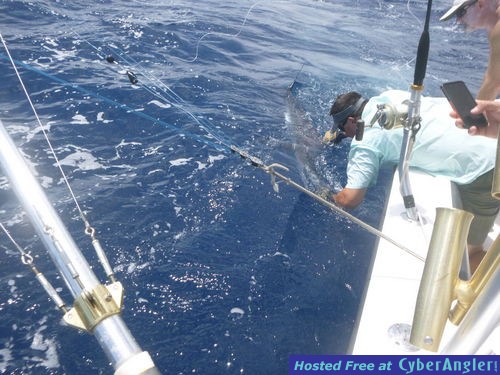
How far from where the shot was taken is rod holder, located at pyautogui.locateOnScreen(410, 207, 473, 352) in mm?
883

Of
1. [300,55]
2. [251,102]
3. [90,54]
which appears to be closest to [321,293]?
[251,102]

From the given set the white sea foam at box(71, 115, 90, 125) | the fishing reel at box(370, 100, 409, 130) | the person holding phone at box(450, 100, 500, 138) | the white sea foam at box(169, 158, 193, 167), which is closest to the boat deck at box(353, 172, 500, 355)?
the fishing reel at box(370, 100, 409, 130)

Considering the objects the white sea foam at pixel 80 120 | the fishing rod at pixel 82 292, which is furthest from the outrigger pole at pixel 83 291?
the white sea foam at pixel 80 120

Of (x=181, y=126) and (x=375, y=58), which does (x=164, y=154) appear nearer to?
(x=181, y=126)

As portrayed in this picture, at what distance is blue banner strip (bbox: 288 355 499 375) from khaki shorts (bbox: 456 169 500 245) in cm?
260

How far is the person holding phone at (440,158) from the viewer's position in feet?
9.88

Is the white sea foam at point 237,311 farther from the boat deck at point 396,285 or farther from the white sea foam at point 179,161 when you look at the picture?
the white sea foam at point 179,161

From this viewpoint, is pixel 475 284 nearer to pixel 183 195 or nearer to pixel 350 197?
pixel 350 197

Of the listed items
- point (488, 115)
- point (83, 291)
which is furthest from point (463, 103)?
point (83, 291)

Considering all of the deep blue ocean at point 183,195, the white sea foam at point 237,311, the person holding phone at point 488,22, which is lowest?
the white sea foam at point 237,311

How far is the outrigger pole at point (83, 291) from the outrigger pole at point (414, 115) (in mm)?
2064

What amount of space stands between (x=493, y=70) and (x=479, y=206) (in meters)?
1.21

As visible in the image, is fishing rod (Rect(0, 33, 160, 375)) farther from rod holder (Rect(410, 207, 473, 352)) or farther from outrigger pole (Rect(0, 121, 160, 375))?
rod holder (Rect(410, 207, 473, 352))

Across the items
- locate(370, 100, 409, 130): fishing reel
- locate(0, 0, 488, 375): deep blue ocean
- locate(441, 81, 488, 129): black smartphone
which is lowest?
locate(0, 0, 488, 375): deep blue ocean
